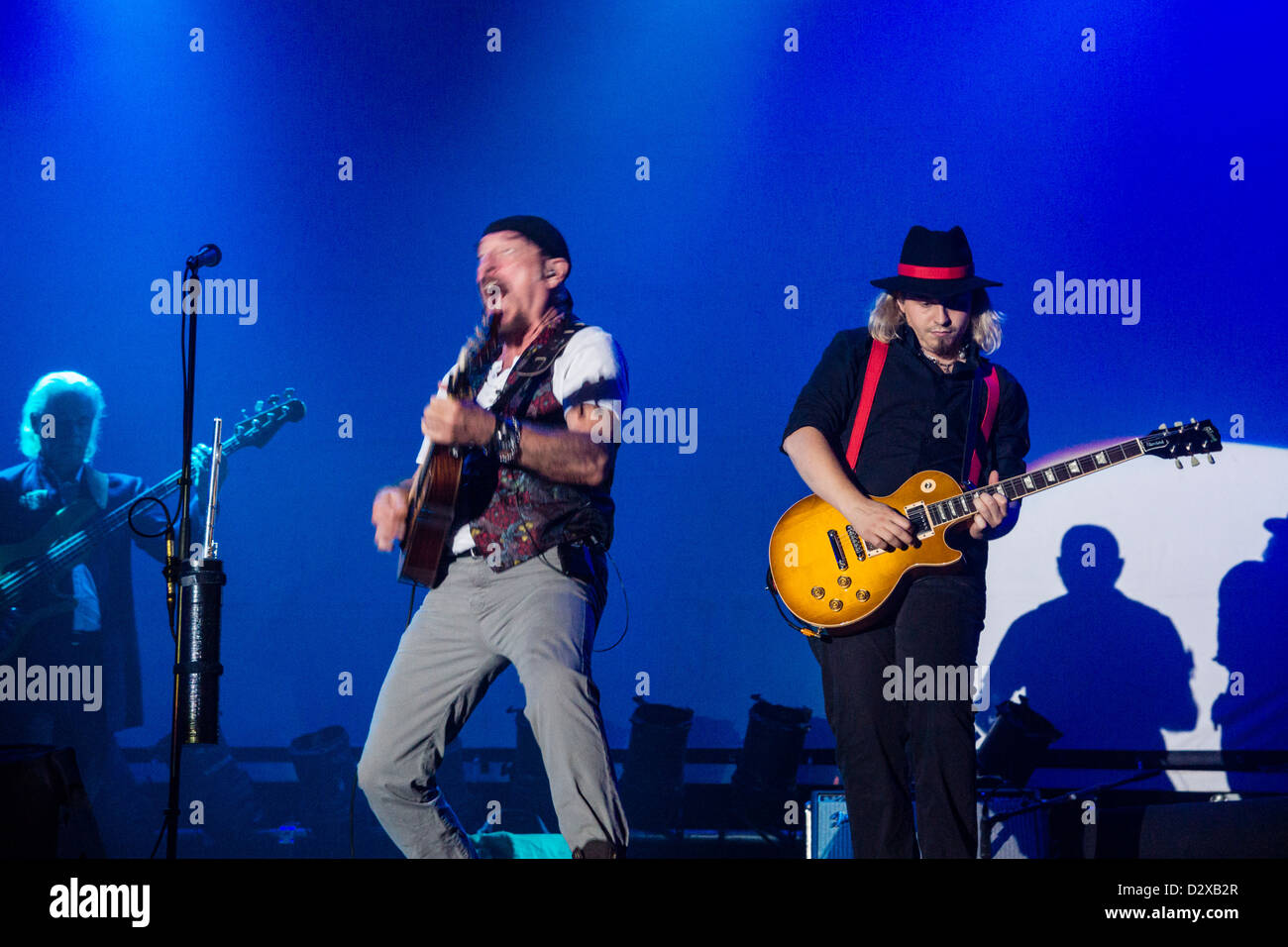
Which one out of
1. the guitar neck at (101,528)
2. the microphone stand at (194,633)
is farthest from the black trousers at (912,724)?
the guitar neck at (101,528)

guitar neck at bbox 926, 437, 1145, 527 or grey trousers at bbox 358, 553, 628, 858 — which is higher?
guitar neck at bbox 926, 437, 1145, 527

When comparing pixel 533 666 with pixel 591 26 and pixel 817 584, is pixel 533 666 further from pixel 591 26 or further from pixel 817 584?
pixel 591 26

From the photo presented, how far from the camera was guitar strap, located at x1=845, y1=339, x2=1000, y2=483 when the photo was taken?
12.6 feet

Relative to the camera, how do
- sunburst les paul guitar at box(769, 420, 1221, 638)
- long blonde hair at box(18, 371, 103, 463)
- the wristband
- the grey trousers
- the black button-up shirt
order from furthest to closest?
1. long blonde hair at box(18, 371, 103, 463)
2. the black button-up shirt
3. sunburst les paul guitar at box(769, 420, 1221, 638)
4. the wristband
5. the grey trousers

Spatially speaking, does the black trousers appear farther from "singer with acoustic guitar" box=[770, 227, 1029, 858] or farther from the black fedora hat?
the black fedora hat

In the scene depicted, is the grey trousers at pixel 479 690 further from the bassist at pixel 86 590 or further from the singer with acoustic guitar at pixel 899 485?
the bassist at pixel 86 590

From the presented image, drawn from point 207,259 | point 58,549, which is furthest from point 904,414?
point 58,549

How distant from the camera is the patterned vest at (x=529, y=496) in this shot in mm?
3152

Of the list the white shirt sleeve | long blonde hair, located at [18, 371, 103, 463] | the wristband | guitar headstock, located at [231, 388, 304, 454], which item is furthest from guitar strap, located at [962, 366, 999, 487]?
long blonde hair, located at [18, 371, 103, 463]

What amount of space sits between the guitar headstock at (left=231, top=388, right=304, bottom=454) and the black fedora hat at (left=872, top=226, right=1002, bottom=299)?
3086 millimetres

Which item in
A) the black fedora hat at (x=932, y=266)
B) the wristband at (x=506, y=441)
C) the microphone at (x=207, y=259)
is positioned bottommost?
the wristband at (x=506, y=441)

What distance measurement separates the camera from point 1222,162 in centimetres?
566

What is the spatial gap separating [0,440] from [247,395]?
4.18 ft

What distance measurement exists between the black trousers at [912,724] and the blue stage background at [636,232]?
2.14 meters
